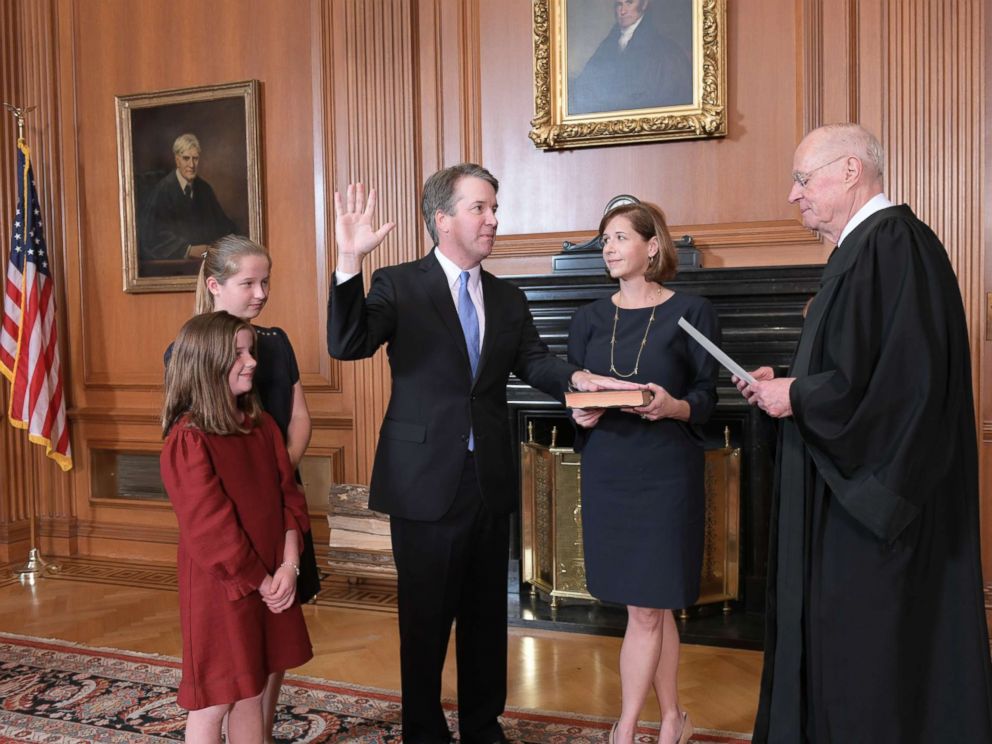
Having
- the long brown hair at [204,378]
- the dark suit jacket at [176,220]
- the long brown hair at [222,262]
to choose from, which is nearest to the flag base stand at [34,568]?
the dark suit jacket at [176,220]

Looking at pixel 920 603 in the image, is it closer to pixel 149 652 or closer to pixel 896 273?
pixel 896 273

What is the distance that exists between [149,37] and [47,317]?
2.06 m

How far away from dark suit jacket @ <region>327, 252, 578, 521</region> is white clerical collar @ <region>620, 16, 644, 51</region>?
2.70 metres

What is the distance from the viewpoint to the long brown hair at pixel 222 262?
2979 millimetres

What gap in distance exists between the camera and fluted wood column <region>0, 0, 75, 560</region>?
653 cm

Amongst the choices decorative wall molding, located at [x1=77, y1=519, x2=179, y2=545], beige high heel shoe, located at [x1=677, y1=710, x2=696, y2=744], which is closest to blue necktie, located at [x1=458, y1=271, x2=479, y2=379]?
beige high heel shoe, located at [x1=677, y1=710, x2=696, y2=744]

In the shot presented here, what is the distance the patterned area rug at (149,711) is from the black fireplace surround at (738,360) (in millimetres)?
1221

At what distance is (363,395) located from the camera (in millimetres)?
5863

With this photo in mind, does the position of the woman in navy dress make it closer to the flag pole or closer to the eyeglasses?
the eyeglasses

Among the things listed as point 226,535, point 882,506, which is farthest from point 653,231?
point 226,535

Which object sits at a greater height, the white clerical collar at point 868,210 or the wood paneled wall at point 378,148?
the wood paneled wall at point 378,148

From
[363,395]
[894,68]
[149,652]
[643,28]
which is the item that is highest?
[643,28]

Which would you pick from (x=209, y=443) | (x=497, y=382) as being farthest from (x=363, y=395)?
(x=209, y=443)

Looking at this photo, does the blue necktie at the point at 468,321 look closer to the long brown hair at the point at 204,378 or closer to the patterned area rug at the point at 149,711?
the long brown hair at the point at 204,378
